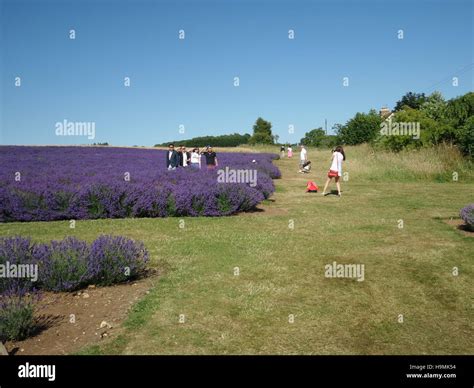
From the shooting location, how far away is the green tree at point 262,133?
95206 millimetres

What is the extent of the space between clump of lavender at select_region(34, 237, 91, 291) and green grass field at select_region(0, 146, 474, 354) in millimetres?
962

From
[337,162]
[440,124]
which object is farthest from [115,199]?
[440,124]

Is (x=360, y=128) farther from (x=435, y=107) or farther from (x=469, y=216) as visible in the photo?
(x=469, y=216)

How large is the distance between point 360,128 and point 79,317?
67854 millimetres

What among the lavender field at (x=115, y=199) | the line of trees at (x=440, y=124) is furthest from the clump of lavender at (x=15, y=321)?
the line of trees at (x=440, y=124)

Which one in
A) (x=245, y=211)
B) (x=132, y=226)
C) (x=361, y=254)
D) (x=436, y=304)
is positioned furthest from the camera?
(x=245, y=211)

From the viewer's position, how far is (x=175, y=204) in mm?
11602

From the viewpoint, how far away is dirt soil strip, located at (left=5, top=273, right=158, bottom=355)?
13.4 ft

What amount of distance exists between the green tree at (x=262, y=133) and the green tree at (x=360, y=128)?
26.5 m

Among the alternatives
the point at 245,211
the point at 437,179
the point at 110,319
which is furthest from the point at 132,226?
the point at 437,179

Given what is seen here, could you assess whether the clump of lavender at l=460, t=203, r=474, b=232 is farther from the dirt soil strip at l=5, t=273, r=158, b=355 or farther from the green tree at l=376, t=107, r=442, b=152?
the green tree at l=376, t=107, r=442, b=152

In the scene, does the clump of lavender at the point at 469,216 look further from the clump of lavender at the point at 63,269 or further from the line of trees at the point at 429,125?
the line of trees at the point at 429,125
